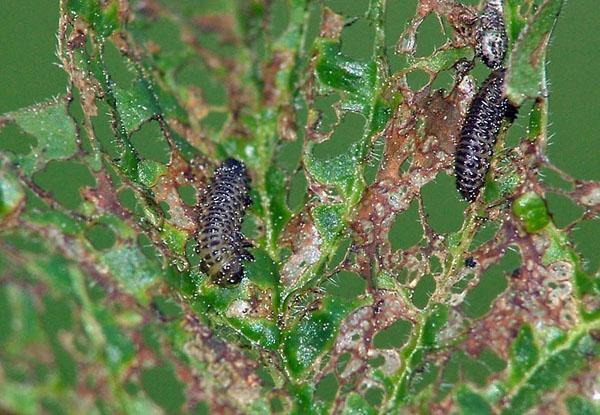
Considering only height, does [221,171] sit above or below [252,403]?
above

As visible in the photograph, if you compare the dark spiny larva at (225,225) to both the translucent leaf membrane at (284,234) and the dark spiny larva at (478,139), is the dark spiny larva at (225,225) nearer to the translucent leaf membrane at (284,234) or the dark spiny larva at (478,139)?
the translucent leaf membrane at (284,234)

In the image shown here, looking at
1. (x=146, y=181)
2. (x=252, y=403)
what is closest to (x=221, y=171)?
(x=146, y=181)

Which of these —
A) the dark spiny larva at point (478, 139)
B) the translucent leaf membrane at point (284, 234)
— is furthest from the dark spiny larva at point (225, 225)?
the dark spiny larva at point (478, 139)

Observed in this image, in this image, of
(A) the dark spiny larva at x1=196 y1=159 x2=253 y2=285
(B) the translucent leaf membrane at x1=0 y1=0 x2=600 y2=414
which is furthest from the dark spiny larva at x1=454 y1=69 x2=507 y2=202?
(A) the dark spiny larva at x1=196 y1=159 x2=253 y2=285

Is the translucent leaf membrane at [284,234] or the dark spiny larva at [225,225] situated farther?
the dark spiny larva at [225,225]

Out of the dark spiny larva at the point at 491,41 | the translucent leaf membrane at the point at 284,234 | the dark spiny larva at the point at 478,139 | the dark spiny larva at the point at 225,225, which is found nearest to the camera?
the translucent leaf membrane at the point at 284,234

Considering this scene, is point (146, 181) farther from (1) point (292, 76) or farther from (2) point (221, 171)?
(1) point (292, 76)

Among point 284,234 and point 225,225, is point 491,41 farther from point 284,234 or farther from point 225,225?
point 225,225
